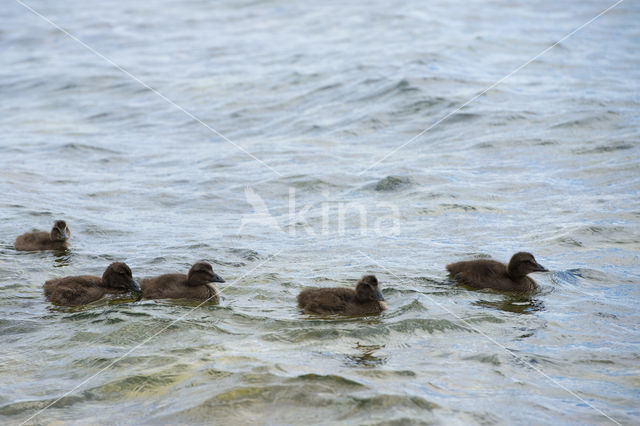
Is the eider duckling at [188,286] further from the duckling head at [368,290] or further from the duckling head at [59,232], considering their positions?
the duckling head at [59,232]

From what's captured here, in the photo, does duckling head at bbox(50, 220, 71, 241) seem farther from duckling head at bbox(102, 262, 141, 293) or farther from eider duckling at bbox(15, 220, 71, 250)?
duckling head at bbox(102, 262, 141, 293)

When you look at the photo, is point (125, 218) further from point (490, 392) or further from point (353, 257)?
point (490, 392)

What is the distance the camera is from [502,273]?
8656 millimetres

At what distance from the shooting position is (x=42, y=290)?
28.5 feet

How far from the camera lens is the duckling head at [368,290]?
782 centimetres

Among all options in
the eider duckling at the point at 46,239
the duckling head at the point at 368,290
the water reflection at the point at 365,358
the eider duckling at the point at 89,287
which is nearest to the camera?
the water reflection at the point at 365,358

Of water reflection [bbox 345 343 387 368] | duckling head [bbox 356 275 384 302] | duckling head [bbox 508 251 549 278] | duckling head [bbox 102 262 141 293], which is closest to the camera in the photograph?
A: water reflection [bbox 345 343 387 368]

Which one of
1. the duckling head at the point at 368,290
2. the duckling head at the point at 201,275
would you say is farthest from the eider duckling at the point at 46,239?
the duckling head at the point at 368,290

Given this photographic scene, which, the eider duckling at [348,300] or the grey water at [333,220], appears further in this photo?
the eider duckling at [348,300]

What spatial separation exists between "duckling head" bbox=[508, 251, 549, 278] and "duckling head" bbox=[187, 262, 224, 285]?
10.6ft

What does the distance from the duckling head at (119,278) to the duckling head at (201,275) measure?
0.61m

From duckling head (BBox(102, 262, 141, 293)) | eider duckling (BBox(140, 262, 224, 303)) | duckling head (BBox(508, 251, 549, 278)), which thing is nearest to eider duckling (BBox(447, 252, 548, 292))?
duckling head (BBox(508, 251, 549, 278))

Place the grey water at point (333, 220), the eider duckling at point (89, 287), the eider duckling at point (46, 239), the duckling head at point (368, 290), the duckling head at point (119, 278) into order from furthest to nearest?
the eider duckling at point (46, 239)
the duckling head at point (119, 278)
the eider duckling at point (89, 287)
the duckling head at point (368, 290)
the grey water at point (333, 220)

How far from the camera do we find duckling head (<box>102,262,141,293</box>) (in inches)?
324
